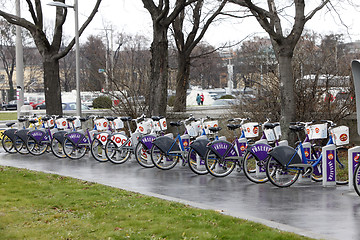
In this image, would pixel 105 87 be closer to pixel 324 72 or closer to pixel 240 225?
pixel 324 72

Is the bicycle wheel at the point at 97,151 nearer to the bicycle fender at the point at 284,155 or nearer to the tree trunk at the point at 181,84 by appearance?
the bicycle fender at the point at 284,155

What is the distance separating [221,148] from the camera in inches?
448

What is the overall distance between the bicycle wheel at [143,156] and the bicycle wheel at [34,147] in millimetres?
4010

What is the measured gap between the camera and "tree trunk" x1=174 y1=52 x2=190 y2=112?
21.2 metres

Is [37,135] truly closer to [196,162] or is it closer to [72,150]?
[72,150]

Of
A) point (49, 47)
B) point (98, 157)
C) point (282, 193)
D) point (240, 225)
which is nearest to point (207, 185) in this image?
point (282, 193)

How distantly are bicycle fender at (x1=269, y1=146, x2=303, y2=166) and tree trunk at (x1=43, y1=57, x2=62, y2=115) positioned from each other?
1228cm

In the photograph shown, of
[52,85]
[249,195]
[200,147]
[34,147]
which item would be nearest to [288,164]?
[249,195]

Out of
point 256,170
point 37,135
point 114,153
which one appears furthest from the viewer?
point 37,135

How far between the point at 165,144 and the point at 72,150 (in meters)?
3.71

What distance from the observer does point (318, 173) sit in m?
10.4

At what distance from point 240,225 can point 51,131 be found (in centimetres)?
1051

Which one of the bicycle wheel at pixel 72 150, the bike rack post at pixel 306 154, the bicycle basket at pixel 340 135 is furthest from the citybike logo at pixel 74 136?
the bicycle basket at pixel 340 135

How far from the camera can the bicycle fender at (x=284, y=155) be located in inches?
Answer: 387
